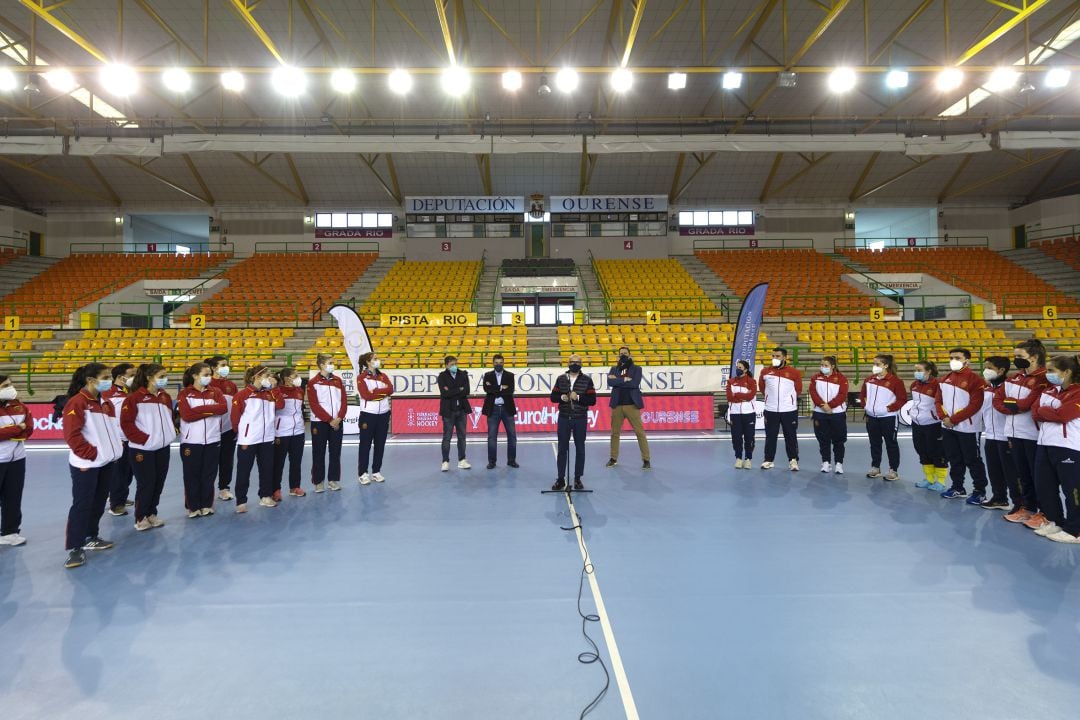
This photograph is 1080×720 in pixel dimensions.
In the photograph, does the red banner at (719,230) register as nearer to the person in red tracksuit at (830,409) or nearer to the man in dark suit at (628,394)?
the person in red tracksuit at (830,409)

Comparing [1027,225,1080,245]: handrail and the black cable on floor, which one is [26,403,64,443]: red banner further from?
[1027,225,1080,245]: handrail

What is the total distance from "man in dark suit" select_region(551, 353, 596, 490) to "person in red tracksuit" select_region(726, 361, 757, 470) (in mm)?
2510

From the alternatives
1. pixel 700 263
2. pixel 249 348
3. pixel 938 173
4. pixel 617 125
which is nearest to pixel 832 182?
pixel 938 173

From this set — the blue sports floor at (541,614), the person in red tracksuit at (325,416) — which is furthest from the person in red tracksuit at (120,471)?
the person in red tracksuit at (325,416)

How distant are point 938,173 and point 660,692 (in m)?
31.2

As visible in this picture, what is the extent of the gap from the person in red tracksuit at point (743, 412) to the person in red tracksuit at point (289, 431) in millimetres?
6447

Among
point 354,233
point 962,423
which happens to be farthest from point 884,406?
point 354,233

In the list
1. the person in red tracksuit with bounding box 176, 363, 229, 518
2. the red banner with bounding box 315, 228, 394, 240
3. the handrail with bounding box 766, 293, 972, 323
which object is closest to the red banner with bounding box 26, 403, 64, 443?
the person in red tracksuit with bounding box 176, 363, 229, 518

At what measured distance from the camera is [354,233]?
26.5 meters

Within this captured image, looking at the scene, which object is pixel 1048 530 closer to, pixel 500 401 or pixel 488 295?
pixel 500 401

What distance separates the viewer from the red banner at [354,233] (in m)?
26.5

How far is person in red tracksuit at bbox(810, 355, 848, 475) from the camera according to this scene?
745 cm

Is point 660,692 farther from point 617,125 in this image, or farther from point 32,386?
point 617,125

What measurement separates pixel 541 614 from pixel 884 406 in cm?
625
